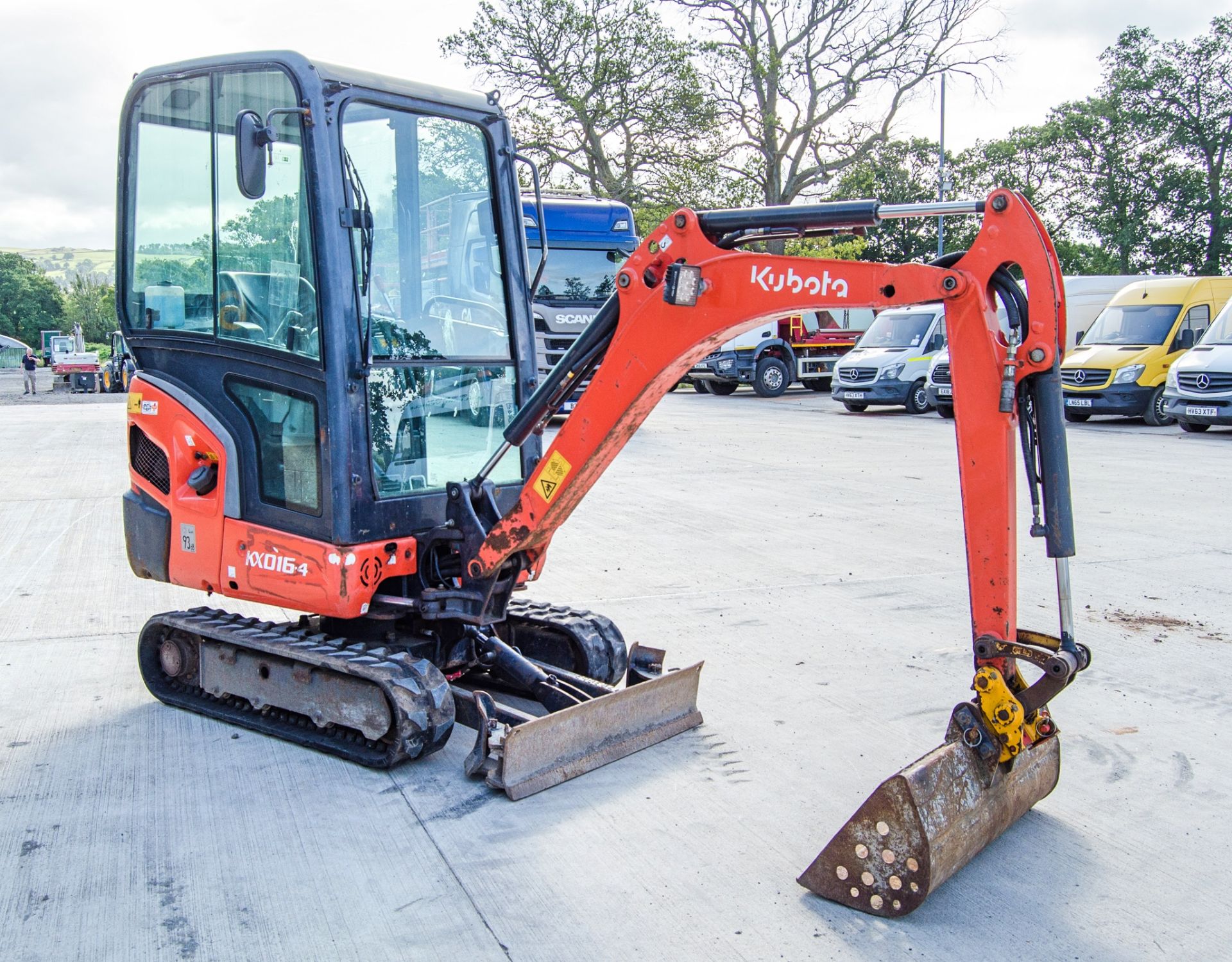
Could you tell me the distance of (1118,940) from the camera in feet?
10.9

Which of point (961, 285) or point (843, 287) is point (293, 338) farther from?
point (961, 285)

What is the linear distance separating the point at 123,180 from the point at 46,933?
3449 millimetres

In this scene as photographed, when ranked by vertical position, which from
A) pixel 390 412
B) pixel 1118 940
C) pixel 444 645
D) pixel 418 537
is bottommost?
pixel 1118 940

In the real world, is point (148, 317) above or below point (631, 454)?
above

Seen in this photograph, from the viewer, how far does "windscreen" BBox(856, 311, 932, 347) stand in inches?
897

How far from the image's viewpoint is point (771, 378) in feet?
89.2

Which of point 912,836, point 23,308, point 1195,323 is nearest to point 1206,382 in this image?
point 1195,323

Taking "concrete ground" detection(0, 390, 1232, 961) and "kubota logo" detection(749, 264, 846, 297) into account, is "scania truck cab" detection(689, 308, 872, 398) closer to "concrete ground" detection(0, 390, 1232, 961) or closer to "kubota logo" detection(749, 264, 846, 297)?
"concrete ground" detection(0, 390, 1232, 961)

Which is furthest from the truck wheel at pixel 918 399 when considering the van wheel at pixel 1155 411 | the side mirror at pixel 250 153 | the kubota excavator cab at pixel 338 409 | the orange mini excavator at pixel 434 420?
the side mirror at pixel 250 153

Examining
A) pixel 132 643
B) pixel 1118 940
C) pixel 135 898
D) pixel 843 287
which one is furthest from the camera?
pixel 132 643

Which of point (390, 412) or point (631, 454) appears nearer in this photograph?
point (390, 412)

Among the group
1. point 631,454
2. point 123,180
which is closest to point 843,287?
point 123,180

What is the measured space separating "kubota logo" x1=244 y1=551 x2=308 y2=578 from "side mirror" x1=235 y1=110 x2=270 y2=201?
1500mm

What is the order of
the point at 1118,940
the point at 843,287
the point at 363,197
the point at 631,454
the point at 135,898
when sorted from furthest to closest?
the point at 631,454, the point at 363,197, the point at 843,287, the point at 135,898, the point at 1118,940
